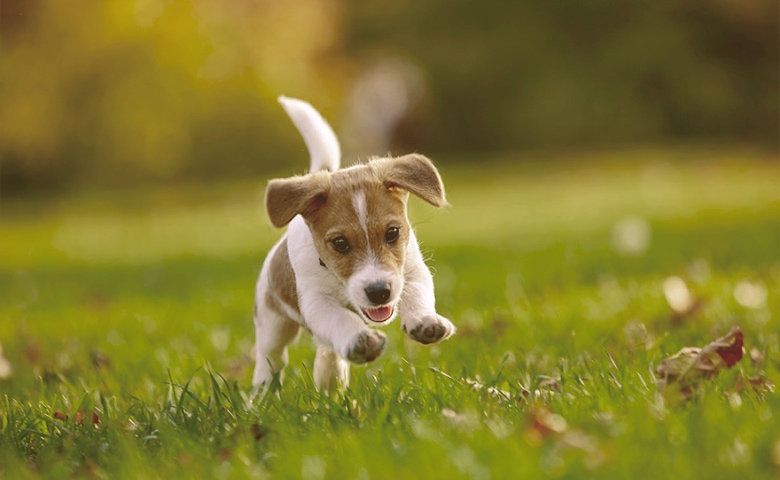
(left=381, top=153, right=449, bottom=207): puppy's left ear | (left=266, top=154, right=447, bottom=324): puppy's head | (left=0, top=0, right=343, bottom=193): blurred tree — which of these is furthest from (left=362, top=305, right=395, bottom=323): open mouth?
(left=0, top=0, right=343, bottom=193): blurred tree

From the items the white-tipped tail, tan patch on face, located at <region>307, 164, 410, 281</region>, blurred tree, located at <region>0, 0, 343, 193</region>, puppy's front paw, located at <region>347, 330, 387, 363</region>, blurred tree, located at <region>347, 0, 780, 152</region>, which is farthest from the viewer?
blurred tree, located at <region>347, 0, 780, 152</region>

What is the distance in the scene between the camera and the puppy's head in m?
3.00

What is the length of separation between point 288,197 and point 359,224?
236 millimetres

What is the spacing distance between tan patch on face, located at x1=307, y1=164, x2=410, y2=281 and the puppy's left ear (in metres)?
0.05

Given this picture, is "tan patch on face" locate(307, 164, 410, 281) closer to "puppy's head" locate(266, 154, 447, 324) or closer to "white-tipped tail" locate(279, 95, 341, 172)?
"puppy's head" locate(266, 154, 447, 324)

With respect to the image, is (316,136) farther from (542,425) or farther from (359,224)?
(542,425)

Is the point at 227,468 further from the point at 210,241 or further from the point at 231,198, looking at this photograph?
the point at 231,198

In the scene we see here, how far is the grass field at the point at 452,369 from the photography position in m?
2.34

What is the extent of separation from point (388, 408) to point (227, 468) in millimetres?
505

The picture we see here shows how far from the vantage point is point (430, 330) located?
113 inches

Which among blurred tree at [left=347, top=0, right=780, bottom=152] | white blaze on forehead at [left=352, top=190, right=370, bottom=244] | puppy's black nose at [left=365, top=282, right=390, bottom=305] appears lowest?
blurred tree at [left=347, top=0, right=780, bottom=152]

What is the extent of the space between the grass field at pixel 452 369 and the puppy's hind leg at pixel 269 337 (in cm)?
8

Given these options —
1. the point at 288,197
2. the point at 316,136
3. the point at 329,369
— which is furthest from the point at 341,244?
the point at 316,136

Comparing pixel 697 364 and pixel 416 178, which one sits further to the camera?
pixel 416 178
